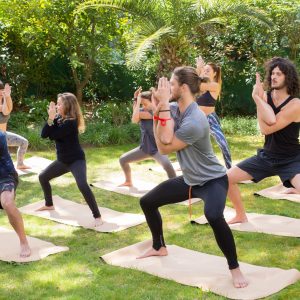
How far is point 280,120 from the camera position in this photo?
4.89 meters

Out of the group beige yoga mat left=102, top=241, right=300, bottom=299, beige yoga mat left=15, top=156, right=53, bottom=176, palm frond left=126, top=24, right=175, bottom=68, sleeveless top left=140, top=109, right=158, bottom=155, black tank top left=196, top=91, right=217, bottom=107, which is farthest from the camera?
palm frond left=126, top=24, right=175, bottom=68

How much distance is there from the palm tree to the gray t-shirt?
6.68 meters

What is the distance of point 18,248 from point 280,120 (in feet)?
8.72

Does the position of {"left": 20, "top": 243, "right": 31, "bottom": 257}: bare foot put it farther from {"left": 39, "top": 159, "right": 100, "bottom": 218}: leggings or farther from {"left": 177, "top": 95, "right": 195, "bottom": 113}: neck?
{"left": 177, "top": 95, "right": 195, "bottom": 113}: neck

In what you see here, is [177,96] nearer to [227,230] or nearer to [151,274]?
[227,230]

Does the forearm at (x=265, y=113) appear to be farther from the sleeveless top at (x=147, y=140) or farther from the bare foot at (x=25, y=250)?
the bare foot at (x=25, y=250)

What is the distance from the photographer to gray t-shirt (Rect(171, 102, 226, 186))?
412 cm

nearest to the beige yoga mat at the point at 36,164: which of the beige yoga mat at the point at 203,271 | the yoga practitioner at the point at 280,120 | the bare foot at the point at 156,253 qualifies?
the beige yoga mat at the point at 203,271

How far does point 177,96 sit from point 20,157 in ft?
15.5

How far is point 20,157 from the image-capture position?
8.45 meters

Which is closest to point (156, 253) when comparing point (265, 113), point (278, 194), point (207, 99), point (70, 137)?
point (265, 113)

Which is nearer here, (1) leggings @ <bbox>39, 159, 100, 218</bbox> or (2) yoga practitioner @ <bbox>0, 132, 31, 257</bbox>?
(2) yoga practitioner @ <bbox>0, 132, 31, 257</bbox>

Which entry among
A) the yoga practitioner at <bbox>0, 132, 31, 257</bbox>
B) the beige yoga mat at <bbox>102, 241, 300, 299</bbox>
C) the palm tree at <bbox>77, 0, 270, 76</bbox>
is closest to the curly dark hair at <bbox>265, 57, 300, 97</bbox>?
the beige yoga mat at <bbox>102, 241, 300, 299</bbox>

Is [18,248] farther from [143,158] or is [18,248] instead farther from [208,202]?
[143,158]
